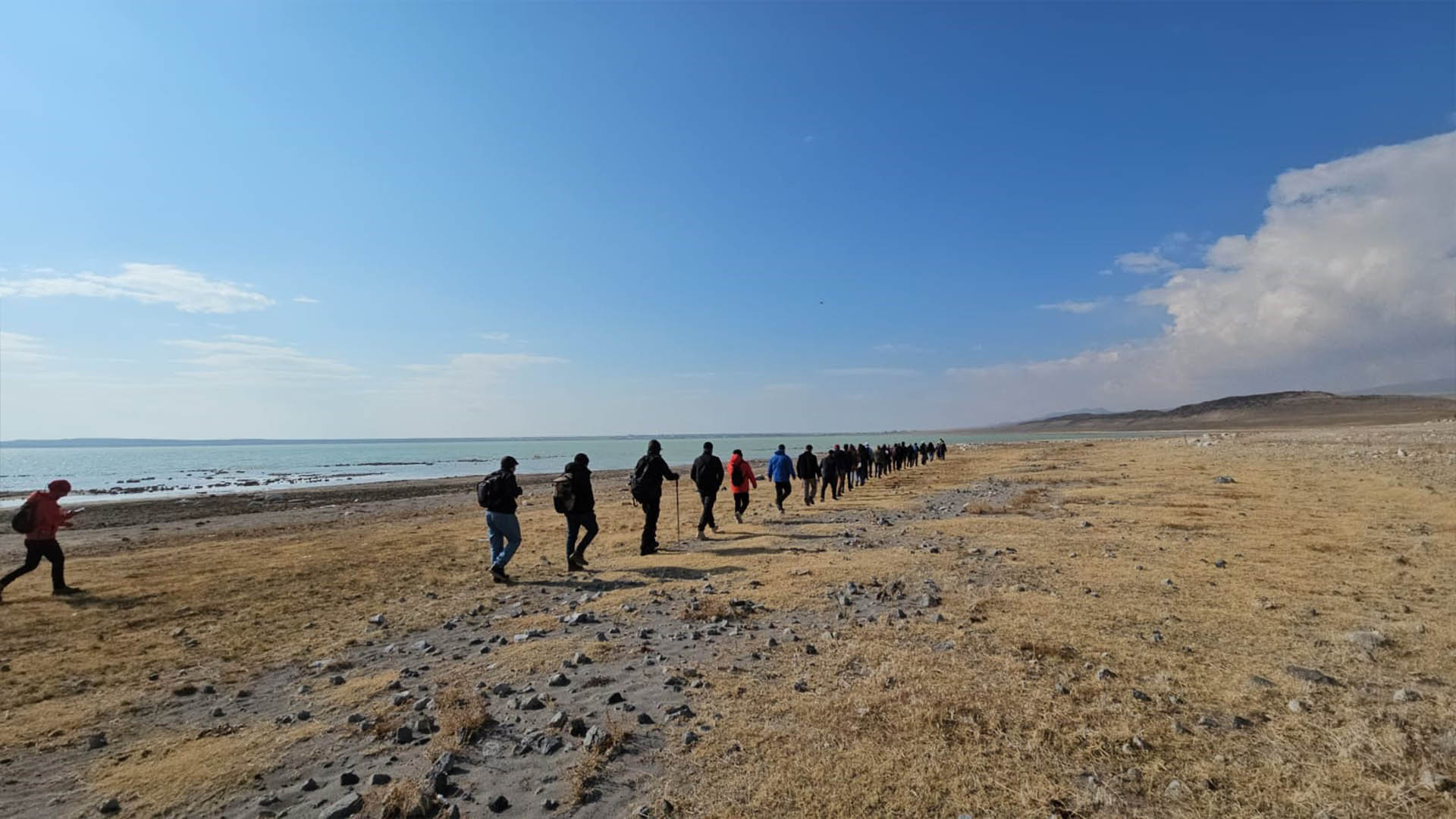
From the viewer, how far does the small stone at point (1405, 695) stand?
5664 millimetres

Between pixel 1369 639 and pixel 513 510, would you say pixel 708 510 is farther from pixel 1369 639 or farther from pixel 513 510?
pixel 1369 639

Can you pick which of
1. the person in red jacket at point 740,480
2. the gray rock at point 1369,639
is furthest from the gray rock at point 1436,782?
the person in red jacket at point 740,480

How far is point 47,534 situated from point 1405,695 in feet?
70.2

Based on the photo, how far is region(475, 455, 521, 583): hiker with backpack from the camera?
12578 millimetres

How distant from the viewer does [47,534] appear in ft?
41.1

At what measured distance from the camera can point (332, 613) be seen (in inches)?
433

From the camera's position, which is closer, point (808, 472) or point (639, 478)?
point (639, 478)

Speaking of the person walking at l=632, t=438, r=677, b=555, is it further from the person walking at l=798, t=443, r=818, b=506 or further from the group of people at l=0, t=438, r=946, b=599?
the person walking at l=798, t=443, r=818, b=506

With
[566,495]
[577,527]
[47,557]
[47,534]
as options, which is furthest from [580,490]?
[47,557]

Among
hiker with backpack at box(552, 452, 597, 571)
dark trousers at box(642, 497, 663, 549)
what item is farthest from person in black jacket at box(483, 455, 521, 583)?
dark trousers at box(642, 497, 663, 549)

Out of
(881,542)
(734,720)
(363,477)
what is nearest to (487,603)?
(734,720)

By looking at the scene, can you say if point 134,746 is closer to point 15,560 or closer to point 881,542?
point 881,542

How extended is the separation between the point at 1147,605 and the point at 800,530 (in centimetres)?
1014

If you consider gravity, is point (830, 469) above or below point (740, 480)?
below
